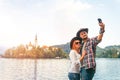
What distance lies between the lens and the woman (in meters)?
9.67

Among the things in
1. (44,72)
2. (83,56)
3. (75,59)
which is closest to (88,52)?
(83,56)

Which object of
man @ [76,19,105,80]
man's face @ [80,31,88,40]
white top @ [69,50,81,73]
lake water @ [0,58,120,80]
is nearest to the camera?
white top @ [69,50,81,73]

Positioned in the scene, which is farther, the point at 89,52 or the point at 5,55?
the point at 5,55

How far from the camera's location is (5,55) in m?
176

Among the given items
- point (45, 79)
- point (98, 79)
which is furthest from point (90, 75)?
point (98, 79)

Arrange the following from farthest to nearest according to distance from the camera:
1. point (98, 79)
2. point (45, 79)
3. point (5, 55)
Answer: point (5, 55)
point (98, 79)
point (45, 79)

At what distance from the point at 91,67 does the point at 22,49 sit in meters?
128

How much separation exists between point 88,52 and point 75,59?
40cm

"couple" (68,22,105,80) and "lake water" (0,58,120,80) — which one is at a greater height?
"couple" (68,22,105,80)

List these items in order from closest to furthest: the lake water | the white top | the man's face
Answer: the white top < the man's face < the lake water

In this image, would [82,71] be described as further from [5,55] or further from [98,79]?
[5,55]

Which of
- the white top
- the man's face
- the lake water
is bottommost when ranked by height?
the lake water

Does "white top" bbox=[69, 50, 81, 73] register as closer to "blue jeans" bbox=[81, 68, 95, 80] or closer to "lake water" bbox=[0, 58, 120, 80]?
"blue jeans" bbox=[81, 68, 95, 80]

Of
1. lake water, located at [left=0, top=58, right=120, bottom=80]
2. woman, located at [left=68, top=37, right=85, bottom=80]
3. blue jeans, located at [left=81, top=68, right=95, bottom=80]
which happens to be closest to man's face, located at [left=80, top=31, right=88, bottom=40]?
woman, located at [left=68, top=37, right=85, bottom=80]
